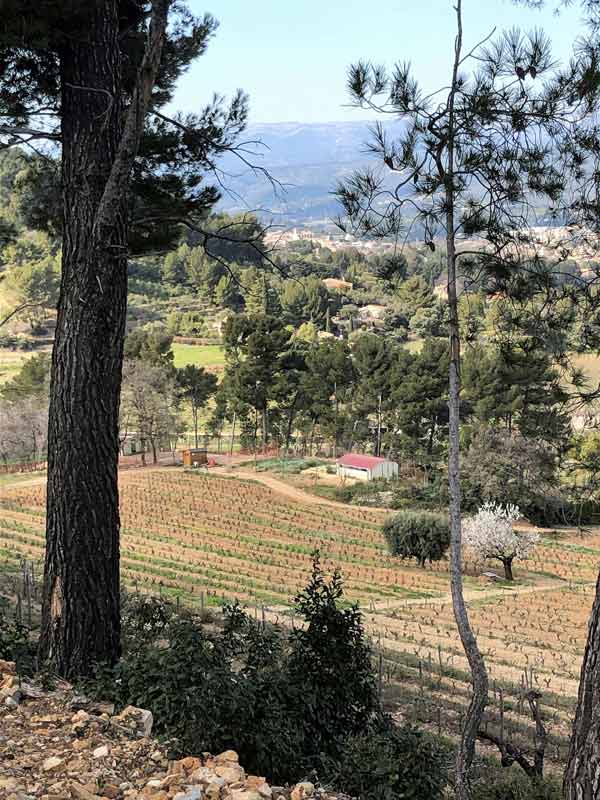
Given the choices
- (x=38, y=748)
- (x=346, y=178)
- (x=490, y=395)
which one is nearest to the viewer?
(x=38, y=748)

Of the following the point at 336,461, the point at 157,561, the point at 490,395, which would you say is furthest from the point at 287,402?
the point at 157,561

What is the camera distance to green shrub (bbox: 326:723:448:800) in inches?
154

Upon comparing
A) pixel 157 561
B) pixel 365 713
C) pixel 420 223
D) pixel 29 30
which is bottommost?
pixel 157 561

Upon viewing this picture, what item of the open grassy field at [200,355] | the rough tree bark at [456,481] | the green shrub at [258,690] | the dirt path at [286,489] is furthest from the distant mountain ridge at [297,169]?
the dirt path at [286,489]

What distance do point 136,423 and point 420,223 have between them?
124 feet

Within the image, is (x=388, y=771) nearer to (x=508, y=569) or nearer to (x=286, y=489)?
(x=508, y=569)

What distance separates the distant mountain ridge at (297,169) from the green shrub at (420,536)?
34.9ft

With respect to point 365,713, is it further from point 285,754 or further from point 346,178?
point 346,178

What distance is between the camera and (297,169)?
10012 centimetres

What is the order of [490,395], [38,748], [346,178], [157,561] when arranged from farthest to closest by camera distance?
[490,395]
[157,561]
[346,178]
[38,748]

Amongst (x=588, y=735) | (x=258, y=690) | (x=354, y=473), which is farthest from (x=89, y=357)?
(x=354, y=473)

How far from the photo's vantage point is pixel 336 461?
4316 centimetres

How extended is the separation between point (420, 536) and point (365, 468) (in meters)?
11.0

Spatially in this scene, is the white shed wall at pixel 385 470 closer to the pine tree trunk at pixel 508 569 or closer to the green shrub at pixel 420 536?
the green shrub at pixel 420 536
